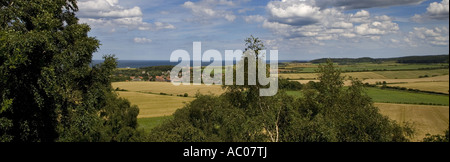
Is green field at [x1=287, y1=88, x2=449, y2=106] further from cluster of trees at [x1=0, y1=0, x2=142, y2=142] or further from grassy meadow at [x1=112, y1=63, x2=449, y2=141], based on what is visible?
cluster of trees at [x1=0, y1=0, x2=142, y2=142]

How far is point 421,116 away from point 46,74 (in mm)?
39321

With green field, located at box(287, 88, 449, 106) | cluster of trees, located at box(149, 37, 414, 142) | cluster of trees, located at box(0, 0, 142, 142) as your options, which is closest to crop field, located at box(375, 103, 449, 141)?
green field, located at box(287, 88, 449, 106)

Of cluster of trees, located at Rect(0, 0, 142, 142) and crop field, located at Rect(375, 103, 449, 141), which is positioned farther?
crop field, located at Rect(375, 103, 449, 141)

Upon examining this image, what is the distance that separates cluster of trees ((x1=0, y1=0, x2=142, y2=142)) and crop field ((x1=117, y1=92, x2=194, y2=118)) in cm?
2950

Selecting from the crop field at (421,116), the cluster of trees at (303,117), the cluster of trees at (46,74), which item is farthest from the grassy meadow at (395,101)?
the cluster of trees at (46,74)

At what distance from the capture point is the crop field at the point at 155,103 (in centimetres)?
4456

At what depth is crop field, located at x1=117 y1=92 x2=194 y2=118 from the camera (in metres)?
44.6

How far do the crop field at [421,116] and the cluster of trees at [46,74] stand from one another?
2798cm

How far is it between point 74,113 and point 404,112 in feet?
133

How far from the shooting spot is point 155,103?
2012 inches

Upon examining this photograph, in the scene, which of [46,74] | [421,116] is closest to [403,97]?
[421,116]

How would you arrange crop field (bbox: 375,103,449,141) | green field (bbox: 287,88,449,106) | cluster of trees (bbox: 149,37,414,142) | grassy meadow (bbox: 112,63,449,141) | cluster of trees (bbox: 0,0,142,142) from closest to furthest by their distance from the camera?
cluster of trees (bbox: 0,0,142,142)
cluster of trees (bbox: 149,37,414,142)
crop field (bbox: 375,103,449,141)
grassy meadow (bbox: 112,63,449,141)
green field (bbox: 287,88,449,106)
